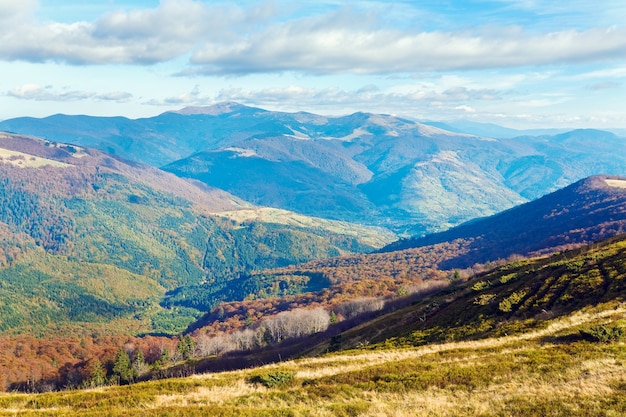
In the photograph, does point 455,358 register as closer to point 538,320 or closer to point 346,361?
point 346,361

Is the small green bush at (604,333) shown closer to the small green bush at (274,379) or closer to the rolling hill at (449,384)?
the rolling hill at (449,384)

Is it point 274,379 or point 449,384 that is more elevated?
point 449,384

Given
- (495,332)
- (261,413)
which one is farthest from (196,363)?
(261,413)

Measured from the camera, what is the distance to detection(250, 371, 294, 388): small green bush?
34969 mm

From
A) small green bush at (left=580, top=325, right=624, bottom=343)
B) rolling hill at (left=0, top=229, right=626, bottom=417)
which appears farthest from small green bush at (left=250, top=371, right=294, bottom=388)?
small green bush at (left=580, top=325, right=624, bottom=343)

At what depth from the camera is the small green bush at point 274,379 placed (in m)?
35.0

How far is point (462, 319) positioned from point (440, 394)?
39.2m

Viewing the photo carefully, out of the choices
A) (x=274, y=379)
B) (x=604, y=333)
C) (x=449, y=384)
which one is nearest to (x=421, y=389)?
(x=449, y=384)

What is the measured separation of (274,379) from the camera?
1400 inches

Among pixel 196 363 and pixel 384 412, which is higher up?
pixel 384 412

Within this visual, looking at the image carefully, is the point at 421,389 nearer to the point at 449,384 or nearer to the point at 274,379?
the point at 449,384

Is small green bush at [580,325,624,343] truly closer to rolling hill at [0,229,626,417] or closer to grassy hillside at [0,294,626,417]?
rolling hill at [0,229,626,417]

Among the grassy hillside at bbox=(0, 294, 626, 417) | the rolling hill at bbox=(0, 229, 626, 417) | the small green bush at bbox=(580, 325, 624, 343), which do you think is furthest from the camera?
the small green bush at bbox=(580, 325, 624, 343)

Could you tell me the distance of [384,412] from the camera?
24906 millimetres
